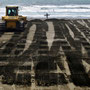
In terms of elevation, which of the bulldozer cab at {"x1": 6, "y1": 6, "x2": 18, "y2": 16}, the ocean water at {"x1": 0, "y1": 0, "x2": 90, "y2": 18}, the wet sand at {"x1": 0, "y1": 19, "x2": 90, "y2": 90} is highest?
the bulldozer cab at {"x1": 6, "y1": 6, "x2": 18, "y2": 16}

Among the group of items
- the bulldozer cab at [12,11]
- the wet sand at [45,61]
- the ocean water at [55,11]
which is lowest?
the ocean water at [55,11]

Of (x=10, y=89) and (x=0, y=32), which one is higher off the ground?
(x=10, y=89)

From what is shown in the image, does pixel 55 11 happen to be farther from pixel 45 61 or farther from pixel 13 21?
pixel 45 61

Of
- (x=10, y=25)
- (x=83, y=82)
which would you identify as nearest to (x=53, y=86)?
(x=83, y=82)

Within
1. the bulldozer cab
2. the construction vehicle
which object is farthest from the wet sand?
A: the bulldozer cab

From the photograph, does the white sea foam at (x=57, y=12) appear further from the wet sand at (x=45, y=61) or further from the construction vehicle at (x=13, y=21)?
the wet sand at (x=45, y=61)

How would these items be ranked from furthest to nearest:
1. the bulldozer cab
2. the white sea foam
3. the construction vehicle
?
the white sea foam
the bulldozer cab
the construction vehicle

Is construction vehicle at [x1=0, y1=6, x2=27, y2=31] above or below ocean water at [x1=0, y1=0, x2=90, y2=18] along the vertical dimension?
above

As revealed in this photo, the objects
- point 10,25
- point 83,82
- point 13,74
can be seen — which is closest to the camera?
point 83,82

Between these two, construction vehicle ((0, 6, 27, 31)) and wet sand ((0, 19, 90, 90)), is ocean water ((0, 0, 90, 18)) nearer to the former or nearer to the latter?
construction vehicle ((0, 6, 27, 31))

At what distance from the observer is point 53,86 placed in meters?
8.49

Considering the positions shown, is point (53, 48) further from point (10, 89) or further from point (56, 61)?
point (10, 89)

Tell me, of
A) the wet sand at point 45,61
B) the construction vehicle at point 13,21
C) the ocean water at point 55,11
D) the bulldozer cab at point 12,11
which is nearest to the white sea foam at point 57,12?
the ocean water at point 55,11

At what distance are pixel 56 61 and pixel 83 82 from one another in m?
2.93
